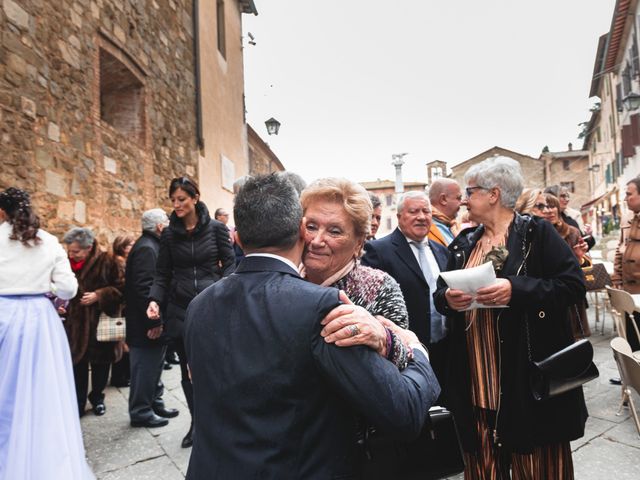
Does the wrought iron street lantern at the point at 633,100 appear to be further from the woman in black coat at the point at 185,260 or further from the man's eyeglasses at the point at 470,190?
the woman in black coat at the point at 185,260

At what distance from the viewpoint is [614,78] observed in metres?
21.4

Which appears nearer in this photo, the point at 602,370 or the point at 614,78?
the point at 602,370

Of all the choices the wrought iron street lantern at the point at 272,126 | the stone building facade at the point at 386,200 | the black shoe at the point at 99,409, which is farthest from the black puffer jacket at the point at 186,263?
the stone building facade at the point at 386,200

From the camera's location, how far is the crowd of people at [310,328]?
103 centimetres

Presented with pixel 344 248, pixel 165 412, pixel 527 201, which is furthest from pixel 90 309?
pixel 527 201

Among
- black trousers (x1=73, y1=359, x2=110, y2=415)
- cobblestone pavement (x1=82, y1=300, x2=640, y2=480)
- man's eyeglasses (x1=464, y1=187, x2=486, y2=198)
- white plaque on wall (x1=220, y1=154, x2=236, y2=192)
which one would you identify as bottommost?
cobblestone pavement (x1=82, y1=300, x2=640, y2=480)

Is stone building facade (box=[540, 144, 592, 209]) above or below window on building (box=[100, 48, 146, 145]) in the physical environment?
above

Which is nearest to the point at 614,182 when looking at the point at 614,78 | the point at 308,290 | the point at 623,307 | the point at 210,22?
the point at 614,78

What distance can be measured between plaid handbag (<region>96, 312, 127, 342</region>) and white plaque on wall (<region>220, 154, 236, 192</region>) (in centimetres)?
714

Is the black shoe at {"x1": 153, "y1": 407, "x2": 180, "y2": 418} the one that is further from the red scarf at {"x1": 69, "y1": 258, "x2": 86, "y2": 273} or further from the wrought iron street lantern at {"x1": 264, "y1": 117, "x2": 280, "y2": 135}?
the wrought iron street lantern at {"x1": 264, "y1": 117, "x2": 280, "y2": 135}

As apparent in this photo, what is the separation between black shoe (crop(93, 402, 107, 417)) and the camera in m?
4.08

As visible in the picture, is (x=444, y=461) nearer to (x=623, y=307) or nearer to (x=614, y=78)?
(x=623, y=307)

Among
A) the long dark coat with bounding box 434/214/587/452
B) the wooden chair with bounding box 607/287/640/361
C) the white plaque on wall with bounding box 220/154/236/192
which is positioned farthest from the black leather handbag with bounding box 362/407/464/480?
the white plaque on wall with bounding box 220/154/236/192

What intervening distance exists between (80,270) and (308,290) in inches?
151
